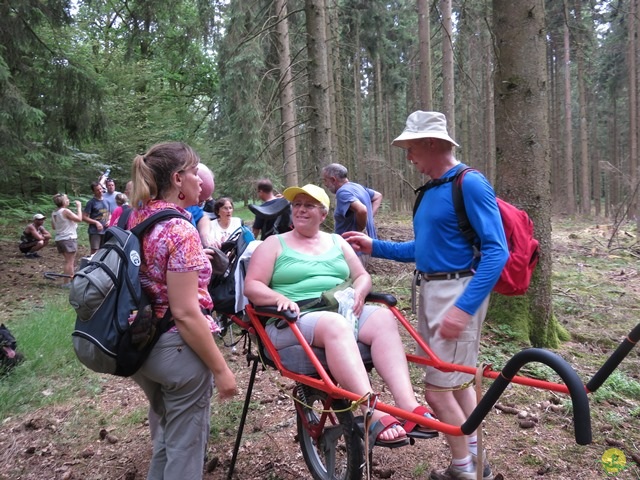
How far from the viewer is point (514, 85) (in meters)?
4.41

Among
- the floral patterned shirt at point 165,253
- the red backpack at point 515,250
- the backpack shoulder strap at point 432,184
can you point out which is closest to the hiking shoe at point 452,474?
the red backpack at point 515,250

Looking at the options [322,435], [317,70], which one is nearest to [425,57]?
[317,70]

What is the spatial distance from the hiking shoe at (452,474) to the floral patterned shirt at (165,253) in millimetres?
1728

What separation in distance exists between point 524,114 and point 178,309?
383 centimetres

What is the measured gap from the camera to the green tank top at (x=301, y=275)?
2.85 m

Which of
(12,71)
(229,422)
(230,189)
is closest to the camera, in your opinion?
(229,422)

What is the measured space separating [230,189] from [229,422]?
18618 mm

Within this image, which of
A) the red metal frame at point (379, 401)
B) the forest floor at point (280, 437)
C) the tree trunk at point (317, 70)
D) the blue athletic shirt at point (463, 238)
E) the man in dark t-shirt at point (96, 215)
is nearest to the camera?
the red metal frame at point (379, 401)

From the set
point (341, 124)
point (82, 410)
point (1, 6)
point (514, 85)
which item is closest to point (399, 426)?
point (82, 410)

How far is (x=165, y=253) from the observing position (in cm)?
197

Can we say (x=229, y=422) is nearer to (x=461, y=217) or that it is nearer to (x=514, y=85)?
(x=461, y=217)

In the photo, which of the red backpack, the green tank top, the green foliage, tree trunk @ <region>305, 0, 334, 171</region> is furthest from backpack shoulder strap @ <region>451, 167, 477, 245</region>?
tree trunk @ <region>305, 0, 334, 171</region>

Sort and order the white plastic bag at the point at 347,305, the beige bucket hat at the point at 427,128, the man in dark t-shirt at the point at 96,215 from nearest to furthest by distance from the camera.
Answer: the beige bucket hat at the point at 427,128 → the white plastic bag at the point at 347,305 → the man in dark t-shirt at the point at 96,215

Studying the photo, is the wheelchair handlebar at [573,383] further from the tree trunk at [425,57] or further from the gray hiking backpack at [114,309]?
the tree trunk at [425,57]
